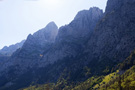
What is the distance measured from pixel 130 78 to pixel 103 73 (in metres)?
64.7

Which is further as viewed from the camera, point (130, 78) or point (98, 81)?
point (98, 81)

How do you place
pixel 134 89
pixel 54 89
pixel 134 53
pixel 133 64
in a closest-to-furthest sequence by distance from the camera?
pixel 134 89
pixel 133 64
pixel 134 53
pixel 54 89

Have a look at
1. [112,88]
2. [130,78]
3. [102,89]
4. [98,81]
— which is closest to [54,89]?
[98,81]

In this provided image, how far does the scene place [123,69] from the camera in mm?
163625

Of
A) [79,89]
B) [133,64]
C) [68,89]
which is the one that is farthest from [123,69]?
[68,89]

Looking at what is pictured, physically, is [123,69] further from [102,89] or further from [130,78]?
[102,89]

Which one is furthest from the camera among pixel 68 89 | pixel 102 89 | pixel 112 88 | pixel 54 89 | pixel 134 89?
pixel 54 89

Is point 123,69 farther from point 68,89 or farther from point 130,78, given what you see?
point 68,89

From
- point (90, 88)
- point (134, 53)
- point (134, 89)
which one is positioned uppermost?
point (134, 53)

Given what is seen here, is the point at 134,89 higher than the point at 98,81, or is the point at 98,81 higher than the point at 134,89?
the point at 98,81

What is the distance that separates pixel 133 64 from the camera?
161m

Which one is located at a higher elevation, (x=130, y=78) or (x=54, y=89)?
(x=54, y=89)

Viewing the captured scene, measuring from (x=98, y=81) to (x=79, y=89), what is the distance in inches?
1064

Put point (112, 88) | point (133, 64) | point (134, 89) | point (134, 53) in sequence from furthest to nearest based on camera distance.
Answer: point (134, 53)
point (133, 64)
point (112, 88)
point (134, 89)
